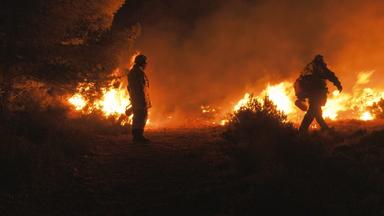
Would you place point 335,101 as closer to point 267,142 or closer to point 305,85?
point 305,85

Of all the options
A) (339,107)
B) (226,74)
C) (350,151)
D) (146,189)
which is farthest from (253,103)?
(226,74)

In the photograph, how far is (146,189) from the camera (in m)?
7.85

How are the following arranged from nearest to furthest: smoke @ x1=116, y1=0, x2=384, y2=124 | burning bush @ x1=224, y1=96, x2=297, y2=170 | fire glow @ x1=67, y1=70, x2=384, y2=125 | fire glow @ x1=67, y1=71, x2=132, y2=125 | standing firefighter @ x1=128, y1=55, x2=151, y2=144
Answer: burning bush @ x1=224, y1=96, x2=297, y2=170, standing firefighter @ x1=128, y1=55, x2=151, y2=144, fire glow @ x1=67, y1=71, x2=132, y2=125, fire glow @ x1=67, y1=70, x2=384, y2=125, smoke @ x1=116, y1=0, x2=384, y2=124

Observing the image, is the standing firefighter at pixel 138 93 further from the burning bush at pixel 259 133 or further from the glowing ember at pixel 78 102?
the glowing ember at pixel 78 102

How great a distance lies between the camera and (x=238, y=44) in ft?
91.5

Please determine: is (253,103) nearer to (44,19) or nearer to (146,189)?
(146,189)

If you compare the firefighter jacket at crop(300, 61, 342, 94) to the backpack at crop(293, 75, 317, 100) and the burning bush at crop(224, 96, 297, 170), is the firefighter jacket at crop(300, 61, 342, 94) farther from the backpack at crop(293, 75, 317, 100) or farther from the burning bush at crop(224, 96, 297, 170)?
the burning bush at crop(224, 96, 297, 170)

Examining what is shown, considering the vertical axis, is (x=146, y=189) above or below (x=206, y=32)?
below

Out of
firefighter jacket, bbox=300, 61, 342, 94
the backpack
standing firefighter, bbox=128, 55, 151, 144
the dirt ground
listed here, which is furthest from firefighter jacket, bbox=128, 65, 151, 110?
firefighter jacket, bbox=300, 61, 342, 94

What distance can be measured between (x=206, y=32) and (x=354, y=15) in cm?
845

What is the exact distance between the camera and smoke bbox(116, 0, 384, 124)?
25.4 meters

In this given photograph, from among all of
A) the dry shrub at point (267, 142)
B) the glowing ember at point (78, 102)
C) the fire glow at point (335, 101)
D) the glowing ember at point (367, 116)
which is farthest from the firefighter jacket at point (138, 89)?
the glowing ember at point (367, 116)

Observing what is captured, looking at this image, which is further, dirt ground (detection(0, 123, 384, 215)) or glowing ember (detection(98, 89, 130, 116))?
glowing ember (detection(98, 89, 130, 116))

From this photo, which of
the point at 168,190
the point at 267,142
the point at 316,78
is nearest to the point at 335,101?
the point at 316,78
